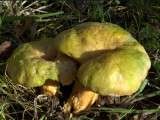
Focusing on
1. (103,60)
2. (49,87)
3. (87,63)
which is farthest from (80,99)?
(103,60)

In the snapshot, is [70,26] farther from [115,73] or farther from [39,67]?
[115,73]

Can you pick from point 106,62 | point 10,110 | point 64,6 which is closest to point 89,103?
point 106,62

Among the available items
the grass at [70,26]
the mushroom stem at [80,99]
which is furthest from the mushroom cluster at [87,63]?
the grass at [70,26]

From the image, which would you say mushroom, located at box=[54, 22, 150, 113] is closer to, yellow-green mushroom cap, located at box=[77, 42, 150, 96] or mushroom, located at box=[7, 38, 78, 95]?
yellow-green mushroom cap, located at box=[77, 42, 150, 96]

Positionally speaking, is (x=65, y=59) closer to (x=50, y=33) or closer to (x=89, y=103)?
(x=89, y=103)

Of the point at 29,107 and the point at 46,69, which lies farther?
the point at 29,107

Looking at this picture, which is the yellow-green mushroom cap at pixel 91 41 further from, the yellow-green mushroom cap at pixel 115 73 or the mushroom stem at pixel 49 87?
the mushroom stem at pixel 49 87
